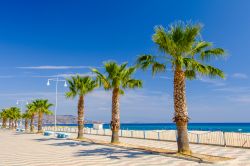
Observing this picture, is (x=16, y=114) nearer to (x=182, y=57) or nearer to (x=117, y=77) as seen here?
(x=117, y=77)

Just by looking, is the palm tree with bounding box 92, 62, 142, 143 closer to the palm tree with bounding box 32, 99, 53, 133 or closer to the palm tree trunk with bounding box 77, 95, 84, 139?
the palm tree trunk with bounding box 77, 95, 84, 139

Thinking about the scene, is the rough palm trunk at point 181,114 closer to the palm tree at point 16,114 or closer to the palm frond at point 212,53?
the palm frond at point 212,53

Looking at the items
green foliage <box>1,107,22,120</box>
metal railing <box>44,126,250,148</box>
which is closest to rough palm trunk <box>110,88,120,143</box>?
metal railing <box>44,126,250,148</box>

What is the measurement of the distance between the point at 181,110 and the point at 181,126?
99cm

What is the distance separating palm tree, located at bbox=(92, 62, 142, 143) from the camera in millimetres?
25562

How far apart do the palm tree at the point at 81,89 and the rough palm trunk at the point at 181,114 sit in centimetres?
1767

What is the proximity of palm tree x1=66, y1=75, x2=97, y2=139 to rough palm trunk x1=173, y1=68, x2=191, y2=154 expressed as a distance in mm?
17667

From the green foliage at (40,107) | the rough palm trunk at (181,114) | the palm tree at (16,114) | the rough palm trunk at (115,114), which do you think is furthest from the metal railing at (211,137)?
the palm tree at (16,114)

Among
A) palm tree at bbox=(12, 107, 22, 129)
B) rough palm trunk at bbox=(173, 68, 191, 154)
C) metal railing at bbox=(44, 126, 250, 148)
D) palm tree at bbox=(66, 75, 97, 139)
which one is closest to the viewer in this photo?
rough palm trunk at bbox=(173, 68, 191, 154)

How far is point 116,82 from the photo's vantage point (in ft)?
83.6

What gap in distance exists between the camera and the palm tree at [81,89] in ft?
109

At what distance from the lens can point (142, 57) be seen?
18375 mm

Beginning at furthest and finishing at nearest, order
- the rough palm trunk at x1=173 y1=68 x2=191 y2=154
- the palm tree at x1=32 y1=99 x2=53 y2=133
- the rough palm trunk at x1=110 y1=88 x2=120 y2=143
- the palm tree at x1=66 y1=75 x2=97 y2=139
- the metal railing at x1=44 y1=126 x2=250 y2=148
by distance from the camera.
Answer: the palm tree at x1=32 y1=99 x2=53 y2=133 < the palm tree at x1=66 y1=75 x2=97 y2=139 < the rough palm trunk at x1=110 y1=88 x2=120 y2=143 < the metal railing at x1=44 y1=126 x2=250 y2=148 < the rough palm trunk at x1=173 y1=68 x2=191 y2=154

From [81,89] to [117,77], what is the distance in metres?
9.06
